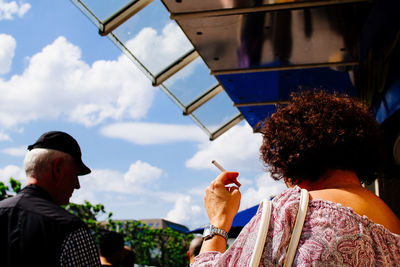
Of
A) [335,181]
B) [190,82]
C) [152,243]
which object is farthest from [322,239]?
[152,243]

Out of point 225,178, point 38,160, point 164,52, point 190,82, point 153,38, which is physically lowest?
point 225,178

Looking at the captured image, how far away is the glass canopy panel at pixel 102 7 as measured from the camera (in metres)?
4.78

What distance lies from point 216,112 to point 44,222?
599 cm

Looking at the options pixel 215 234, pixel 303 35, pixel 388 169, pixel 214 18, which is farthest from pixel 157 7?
pixel 215 234

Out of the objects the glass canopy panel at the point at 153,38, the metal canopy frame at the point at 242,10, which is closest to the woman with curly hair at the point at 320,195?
the metal canopy frame at the point at 242,10

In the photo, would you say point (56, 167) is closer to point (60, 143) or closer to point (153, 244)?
point (60, 143)

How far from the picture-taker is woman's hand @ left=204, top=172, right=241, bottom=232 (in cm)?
183

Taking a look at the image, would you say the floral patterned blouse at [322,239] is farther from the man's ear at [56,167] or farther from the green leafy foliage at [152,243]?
the green leafy foliage at [152,243]

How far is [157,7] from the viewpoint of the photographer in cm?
555

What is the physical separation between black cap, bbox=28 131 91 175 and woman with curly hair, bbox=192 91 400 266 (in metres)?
1.12

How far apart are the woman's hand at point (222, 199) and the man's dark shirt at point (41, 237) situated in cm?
76

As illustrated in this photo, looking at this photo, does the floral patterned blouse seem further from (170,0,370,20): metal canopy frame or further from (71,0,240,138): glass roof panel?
(71,0,240,138): glass roof panel

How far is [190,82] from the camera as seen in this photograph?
23.2ft

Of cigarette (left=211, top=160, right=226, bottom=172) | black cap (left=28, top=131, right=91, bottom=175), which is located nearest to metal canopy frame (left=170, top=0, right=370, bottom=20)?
black cap (left=28, top=131, right=91, bottom=175)
